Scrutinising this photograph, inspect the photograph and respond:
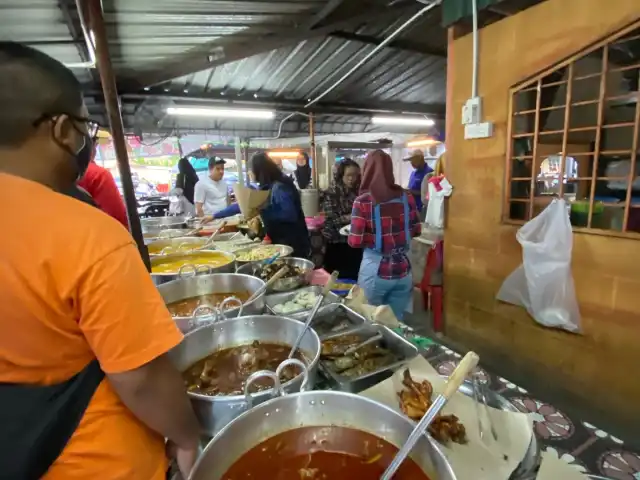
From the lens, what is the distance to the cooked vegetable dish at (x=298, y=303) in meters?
1.94

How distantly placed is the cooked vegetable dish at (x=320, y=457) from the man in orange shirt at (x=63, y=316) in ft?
0.86

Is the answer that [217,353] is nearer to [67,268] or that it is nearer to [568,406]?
[67,268]

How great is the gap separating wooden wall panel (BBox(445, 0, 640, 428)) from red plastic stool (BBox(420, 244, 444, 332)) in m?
0.34

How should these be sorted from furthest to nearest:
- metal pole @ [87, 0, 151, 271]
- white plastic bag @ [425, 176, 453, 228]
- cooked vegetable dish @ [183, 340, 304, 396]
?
1. white plastic bag @ [425, 176, 453, 228]
2. metal pole @ [87, 0, 151, 271]
3. cooked vegetable dish @ [183, 340, 304, 396]

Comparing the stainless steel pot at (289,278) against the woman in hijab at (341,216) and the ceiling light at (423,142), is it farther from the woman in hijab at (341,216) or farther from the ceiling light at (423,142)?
the ceiling light at (423,142)

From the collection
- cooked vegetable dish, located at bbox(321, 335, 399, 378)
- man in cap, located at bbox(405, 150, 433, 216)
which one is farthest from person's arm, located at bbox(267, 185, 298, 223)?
man in cap, located at bbox(405, 150, 433, 216)

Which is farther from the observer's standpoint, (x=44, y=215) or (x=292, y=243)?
(x=292, y=243)

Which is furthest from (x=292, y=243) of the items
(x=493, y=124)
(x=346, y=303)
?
(x=493, y=124)

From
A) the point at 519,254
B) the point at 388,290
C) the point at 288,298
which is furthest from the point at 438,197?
the point at 288,298

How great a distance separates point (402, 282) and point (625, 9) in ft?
7.95

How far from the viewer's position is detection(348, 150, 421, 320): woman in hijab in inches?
123

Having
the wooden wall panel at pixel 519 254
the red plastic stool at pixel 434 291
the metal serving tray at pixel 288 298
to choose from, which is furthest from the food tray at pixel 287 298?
the red plastic stool at pixel 434 291

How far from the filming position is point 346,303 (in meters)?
1.91

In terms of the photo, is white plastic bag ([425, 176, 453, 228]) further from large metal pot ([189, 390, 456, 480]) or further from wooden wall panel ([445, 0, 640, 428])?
large metal pot ([189, 390, 456, 480])
